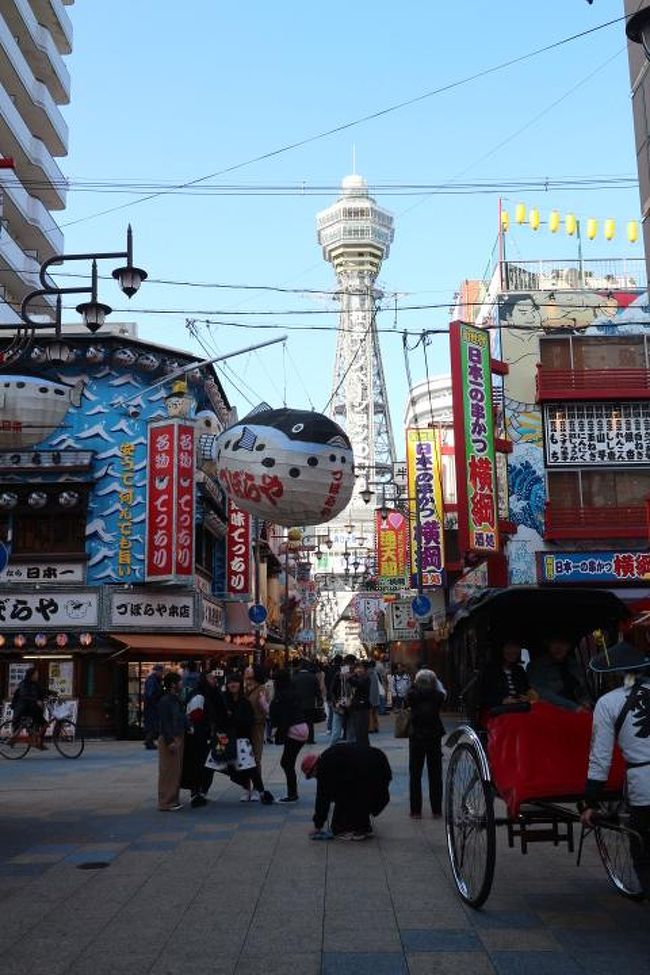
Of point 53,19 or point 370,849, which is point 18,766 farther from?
point 53,19

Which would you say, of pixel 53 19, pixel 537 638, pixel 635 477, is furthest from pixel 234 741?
pixel 53 19

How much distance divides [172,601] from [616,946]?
2175cm

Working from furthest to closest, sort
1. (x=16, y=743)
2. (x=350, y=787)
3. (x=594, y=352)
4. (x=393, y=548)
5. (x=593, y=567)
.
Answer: (x=393, y=548), (x=594, y=352), (x=593, y=567), (x=16, y=743), (x=350, y=787)

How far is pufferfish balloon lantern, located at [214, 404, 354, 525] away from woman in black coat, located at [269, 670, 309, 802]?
231 cm

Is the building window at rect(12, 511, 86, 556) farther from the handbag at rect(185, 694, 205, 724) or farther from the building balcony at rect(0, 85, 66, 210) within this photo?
the handbag at rect(185, 694, 205, 724)

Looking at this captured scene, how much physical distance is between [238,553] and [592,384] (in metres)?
12.9

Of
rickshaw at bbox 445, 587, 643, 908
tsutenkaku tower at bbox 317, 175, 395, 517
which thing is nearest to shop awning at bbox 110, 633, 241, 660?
rickshaw at bbox 445, 587, 643, 908

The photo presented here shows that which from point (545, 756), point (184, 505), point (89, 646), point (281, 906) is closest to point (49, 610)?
point (89, 646)

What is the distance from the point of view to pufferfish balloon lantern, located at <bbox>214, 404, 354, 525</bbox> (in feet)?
39.7

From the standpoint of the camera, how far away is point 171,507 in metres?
25.7

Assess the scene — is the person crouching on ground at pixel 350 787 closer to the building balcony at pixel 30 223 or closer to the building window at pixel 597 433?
the building window at pixel 597 433

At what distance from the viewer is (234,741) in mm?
12648

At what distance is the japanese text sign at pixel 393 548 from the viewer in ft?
153

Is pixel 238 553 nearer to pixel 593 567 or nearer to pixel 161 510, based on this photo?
pixel 161 510
